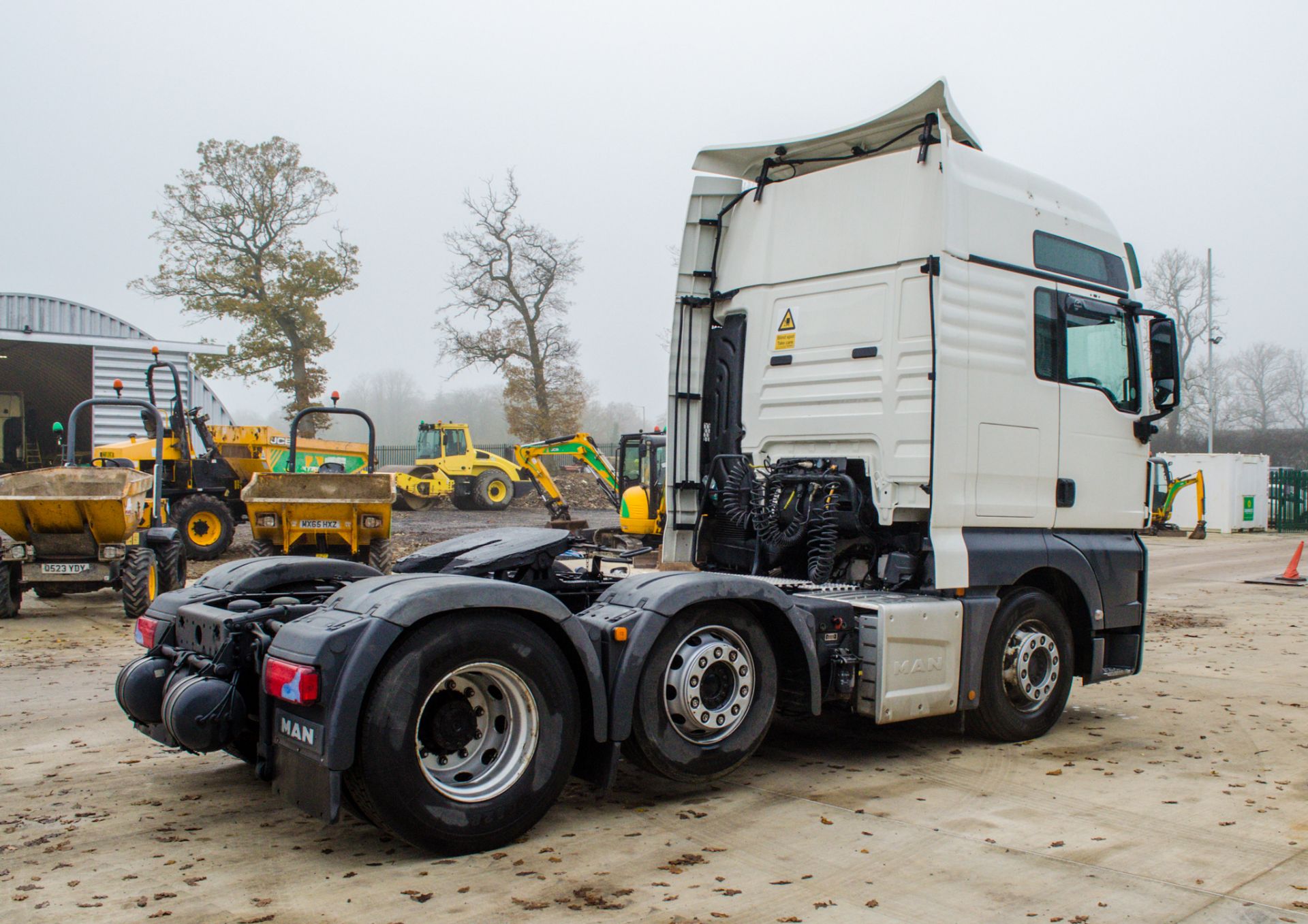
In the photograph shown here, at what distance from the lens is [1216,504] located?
113 ft

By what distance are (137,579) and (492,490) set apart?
22.3 meters

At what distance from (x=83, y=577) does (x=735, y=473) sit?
8.10 m

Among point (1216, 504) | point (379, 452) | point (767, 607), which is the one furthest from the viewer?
point (379, 452)

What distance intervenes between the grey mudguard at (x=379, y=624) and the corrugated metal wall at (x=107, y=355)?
24410 mm

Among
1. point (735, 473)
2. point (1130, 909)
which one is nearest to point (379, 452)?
point (735, 473)

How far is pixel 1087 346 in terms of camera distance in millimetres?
6840

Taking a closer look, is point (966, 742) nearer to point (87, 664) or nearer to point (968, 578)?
point (968, 578)

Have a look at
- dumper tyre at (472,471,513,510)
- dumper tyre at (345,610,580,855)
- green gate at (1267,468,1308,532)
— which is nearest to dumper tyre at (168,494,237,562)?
dumper tyre at (345,610,580,855)

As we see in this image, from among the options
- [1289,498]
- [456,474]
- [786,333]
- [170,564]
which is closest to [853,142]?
[786,333]

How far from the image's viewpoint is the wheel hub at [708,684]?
16.2ft

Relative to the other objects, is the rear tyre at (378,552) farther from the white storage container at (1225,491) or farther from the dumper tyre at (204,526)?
the white storage container at (1225,491)

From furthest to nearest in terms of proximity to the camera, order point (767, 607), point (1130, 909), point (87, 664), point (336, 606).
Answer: point (87, 664), point (767, 607), point (336, 606), point (1130, 909)

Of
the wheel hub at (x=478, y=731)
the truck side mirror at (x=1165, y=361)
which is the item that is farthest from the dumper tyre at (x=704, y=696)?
the truck side mirror at (x=1165, y=361)

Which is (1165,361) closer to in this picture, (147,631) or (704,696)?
(704,696)
